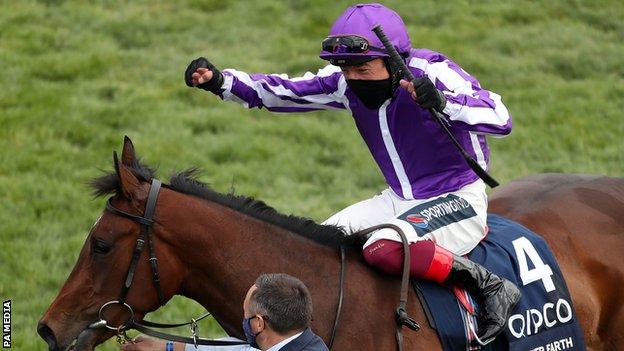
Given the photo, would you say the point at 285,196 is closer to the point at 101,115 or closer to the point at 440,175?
the point at 101,115

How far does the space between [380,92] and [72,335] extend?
1.81 meters

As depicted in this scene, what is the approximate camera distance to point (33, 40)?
11.5 meters

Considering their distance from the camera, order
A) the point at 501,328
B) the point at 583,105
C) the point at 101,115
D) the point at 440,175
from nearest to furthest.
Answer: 1. the point at 501,328
2. the point at 440,175
3. the point at 101,115
4. the point at 583,105

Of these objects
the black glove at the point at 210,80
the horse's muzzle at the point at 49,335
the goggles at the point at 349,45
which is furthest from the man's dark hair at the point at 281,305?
the black glove at the point at 210,80

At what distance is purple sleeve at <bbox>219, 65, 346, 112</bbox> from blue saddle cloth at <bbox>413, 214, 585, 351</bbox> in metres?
1.07

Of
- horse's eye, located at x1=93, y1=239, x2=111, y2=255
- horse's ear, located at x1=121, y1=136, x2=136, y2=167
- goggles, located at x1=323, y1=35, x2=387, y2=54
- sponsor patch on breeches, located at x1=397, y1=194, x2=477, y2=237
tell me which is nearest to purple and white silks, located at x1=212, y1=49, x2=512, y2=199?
sponsor patch on breeches, located at x1=397, y1=194, x2=477, y2=237

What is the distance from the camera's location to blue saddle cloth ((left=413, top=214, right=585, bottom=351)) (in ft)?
16.6

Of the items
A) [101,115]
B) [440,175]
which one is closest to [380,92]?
[440,175]

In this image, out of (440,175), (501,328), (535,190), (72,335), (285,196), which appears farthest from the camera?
(285,196)

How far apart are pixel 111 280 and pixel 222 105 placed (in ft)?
20.5

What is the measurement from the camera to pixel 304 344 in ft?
13.0

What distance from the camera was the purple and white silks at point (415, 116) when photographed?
508 centimetres

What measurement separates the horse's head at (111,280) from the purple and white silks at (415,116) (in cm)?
110

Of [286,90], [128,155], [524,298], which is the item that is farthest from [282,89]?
[524,298]
